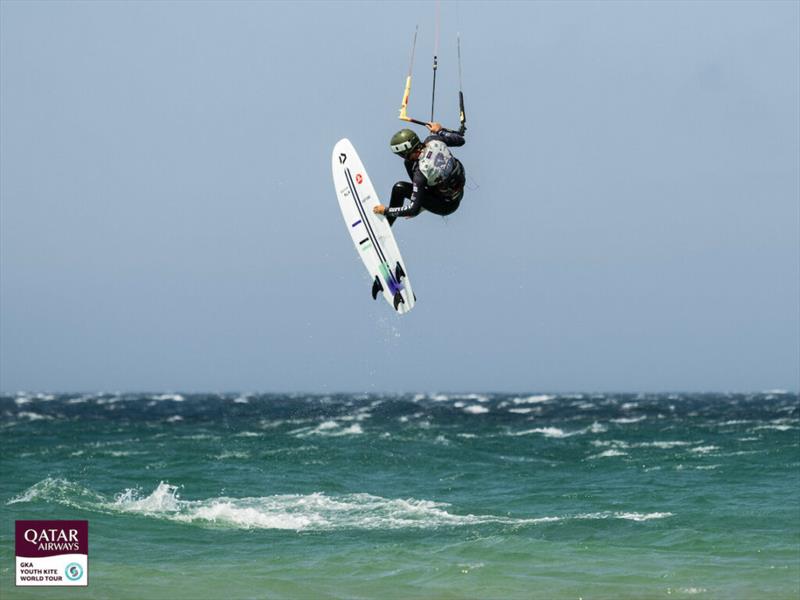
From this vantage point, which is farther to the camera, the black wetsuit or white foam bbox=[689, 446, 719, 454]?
white foam bbox=[689, 446, 719, 454]

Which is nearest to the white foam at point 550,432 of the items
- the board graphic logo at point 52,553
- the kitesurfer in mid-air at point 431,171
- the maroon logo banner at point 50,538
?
the maroon logo banner at point 50,538

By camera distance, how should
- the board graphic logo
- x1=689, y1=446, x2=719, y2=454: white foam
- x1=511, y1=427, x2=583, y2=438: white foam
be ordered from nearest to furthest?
1. the board graphic logo
2. x1=689, y1=446, x2=719, y2=454: white foam
3. x1=511, y1=427, x2=583, y2=438: white foam

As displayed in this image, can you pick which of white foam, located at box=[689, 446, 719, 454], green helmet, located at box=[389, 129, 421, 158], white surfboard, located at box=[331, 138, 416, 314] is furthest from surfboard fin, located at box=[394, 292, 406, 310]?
white foam, located at box=[689, 446, 719, 454]

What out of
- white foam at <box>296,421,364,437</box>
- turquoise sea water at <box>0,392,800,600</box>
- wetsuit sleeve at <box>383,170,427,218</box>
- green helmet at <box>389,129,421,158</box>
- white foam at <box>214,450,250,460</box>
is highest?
green helmet at <box>389,129,421,158</box>

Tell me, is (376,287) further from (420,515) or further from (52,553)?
(420,515)

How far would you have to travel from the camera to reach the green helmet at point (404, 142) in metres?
13.6

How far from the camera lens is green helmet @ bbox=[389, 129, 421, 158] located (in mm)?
13570

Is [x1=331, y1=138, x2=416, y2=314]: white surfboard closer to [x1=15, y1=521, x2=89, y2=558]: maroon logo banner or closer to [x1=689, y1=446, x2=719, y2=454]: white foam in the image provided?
[x1=15, y1=521, x2=89, y2=558]: maroon logo banner

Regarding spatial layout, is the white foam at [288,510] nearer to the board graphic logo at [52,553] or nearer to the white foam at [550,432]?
the board graphic logo at [52,553]

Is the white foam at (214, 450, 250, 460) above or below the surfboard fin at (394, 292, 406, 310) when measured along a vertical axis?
below

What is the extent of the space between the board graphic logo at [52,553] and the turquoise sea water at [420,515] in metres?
0.28

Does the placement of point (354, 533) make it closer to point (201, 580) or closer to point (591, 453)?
point (201, 580)

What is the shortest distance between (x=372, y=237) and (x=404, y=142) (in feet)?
9.60

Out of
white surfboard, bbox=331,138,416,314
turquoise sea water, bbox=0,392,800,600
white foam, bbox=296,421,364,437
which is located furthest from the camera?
white foam, bbox=296,421,364,437
